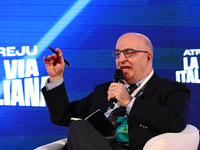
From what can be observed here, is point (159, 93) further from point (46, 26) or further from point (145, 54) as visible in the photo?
point (46, 26)

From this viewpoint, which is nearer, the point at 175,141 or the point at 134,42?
the point at 175,141

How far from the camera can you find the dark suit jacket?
1.74m

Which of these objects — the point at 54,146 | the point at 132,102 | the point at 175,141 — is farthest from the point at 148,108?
the point at 54,146

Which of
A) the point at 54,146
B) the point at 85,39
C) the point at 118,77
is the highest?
the point at 85,39

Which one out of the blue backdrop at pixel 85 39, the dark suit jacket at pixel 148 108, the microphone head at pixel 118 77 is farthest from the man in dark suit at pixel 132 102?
the blue backdrop at pixel 85 39

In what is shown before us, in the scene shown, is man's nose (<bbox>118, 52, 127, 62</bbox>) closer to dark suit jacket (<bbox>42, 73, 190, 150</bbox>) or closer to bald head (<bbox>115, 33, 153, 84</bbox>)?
bald head (<bbox>115, 33, 153, 84</bbox>)

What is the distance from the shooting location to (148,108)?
1743 millimetres

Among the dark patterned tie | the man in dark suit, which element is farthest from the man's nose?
the dark patterned tie

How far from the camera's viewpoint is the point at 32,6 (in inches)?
134

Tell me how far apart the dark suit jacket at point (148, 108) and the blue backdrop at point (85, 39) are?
1164mm

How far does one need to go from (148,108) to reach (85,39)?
181 centimetres

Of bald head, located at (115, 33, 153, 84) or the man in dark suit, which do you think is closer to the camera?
the man in dark suit

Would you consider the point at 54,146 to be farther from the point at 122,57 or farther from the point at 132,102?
the point at 122,57

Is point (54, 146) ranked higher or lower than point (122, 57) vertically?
lower
